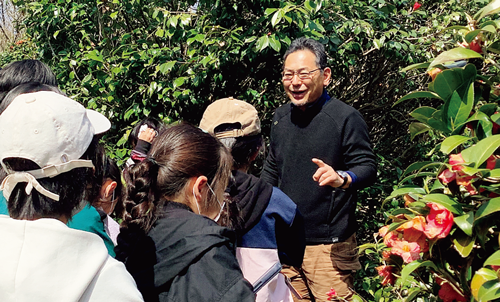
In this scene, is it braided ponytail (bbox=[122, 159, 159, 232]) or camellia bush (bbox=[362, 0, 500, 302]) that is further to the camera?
braided ponytail (bbox=[122, 159, 159, 232])

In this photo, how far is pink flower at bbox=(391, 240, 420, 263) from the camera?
4.03 ft

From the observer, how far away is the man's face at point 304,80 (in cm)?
244

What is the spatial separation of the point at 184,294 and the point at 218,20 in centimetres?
226

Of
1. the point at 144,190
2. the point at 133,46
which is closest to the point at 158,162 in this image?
the point at 144,190

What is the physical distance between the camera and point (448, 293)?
1.24 metres

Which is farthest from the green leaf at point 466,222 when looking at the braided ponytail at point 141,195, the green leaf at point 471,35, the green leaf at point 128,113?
the green leaf at point 128,113

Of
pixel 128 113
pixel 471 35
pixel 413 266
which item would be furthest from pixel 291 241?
pixel 128 113

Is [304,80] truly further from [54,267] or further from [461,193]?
[54,267]

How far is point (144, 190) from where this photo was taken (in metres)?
1.47

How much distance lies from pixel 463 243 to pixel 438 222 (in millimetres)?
88

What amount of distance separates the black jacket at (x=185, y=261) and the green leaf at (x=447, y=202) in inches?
21.6

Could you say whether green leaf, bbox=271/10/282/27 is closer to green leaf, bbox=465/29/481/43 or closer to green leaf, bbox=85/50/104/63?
green leaf, bbox=85/50/104/63

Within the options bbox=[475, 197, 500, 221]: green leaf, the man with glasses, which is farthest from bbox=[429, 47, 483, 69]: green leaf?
the man with glasses

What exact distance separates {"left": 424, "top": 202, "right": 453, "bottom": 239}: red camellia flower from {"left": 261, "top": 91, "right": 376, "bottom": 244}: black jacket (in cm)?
110
